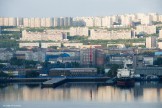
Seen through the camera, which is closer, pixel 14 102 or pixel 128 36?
pixel 14 102

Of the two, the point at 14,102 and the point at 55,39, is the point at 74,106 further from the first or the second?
the point at 55,39

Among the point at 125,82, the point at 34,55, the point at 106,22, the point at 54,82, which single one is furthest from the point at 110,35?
the point at 54,82

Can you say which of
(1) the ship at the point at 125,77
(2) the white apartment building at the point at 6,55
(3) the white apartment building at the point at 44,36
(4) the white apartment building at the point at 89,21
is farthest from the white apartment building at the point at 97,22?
(1) the ship at the point at 125,77

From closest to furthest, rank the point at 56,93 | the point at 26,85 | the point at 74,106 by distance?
1. the point at 74,106
2. the point at 56,93
3. the point at 26,85

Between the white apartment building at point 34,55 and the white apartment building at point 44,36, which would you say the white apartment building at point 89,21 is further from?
the white apartment building at point 34,55

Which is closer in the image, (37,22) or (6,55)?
(6,55)

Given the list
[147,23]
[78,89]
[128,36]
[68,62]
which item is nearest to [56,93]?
[78,89]

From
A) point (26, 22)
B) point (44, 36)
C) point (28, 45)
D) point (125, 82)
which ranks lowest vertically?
point (125, 82)

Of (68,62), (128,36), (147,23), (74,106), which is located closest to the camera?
(74,106)

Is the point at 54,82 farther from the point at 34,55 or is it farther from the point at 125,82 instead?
the point at 34,55
